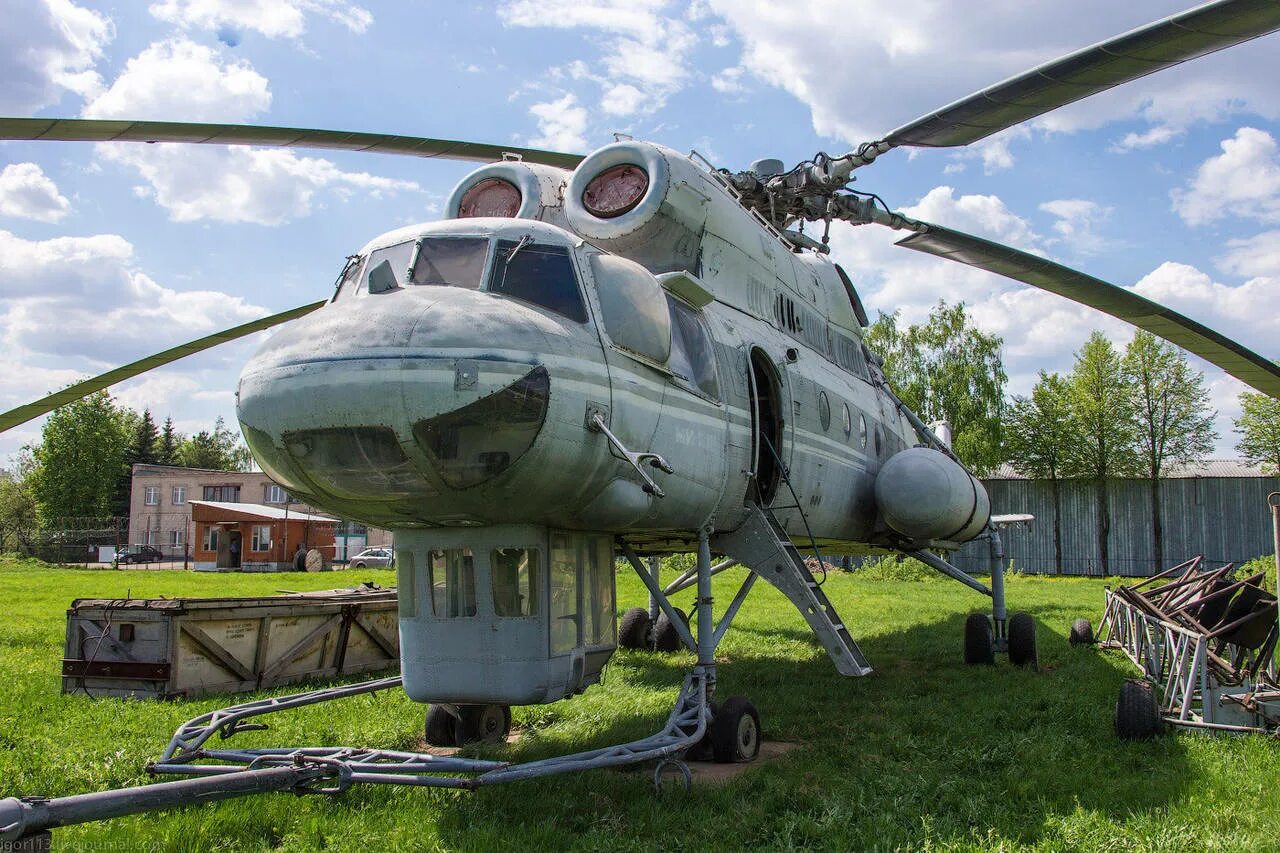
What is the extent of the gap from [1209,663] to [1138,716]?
3.11 feet

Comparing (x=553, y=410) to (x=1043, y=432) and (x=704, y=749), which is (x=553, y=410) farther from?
(x=1043, y=432)

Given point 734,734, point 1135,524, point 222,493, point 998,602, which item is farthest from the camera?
point 222,493

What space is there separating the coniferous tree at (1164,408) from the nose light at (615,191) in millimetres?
40832

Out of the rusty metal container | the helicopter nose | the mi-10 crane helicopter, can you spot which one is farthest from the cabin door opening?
the rusty metal container

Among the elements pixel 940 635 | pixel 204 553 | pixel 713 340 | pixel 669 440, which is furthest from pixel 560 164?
pixel 204 553

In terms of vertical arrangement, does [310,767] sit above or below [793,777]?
above

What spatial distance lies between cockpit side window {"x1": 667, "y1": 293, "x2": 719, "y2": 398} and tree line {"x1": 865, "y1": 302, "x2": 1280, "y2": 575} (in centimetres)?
3727

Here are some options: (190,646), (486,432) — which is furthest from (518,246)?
(190,646)

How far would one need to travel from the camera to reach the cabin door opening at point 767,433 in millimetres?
8547

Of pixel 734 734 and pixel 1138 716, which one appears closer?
pixel 734 734

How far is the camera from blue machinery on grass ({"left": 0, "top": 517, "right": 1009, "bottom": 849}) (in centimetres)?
381

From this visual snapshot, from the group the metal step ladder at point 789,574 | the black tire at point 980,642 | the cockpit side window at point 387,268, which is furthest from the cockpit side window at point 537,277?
the black tire at point 980,642

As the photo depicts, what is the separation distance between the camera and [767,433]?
8.89 metres

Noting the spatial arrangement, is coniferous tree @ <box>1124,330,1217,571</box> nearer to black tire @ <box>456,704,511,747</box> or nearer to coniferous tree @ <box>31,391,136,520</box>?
black tire @ <box>456,704,511,747</box>
